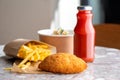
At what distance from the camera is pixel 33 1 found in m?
2.53

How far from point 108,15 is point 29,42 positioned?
1.64 meters

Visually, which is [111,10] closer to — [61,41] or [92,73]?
[61,41]

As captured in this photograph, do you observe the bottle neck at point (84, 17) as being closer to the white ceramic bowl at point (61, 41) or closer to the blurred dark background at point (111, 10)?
the white ceramic bowl at point (61, 41)

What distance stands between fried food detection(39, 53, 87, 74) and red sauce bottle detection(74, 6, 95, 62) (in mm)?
120

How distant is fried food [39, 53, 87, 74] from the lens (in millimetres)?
782

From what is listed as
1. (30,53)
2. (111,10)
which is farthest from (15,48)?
(111,10)

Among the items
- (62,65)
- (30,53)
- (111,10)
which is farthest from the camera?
(111,10)

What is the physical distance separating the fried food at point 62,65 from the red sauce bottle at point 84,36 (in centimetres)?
12

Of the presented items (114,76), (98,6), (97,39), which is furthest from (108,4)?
(114,76)

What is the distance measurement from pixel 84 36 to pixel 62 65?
7.1 inches

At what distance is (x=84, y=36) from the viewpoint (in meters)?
0.93

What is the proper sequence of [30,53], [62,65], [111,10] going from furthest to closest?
[111,10]
[30,53]
[62,65]

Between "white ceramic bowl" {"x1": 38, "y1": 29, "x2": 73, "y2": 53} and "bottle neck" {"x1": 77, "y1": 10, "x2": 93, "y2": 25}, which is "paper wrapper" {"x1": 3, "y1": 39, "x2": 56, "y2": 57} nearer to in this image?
"white ceramic bowl" {"x1": 38, "y1": 29, "x2": 73, "y2": 53}

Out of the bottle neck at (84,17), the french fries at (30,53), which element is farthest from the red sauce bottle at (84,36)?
the french fries at (30,53)
